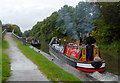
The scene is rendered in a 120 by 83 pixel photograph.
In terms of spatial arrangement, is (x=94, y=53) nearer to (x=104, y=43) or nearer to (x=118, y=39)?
(x=118, y=39)

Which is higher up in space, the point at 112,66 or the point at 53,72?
the point at 53,72

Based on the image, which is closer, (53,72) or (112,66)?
(53,72)

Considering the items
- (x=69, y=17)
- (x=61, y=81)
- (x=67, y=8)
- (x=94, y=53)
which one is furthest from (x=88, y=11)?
(x=61, y=81)

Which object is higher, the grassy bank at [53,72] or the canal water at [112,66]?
the grassy bank at [53,72]

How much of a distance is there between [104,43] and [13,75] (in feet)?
61.8

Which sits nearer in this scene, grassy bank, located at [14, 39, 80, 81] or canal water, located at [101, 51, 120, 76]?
grassy bank, located at [14, 39, 80, 81]

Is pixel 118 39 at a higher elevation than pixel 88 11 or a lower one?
lower

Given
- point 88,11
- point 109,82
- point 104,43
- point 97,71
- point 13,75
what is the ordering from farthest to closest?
1. point 104,43
2. point 88,11
3. point 97,71
4. point 109,82
5. point 13,75

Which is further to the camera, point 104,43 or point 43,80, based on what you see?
point 104,43

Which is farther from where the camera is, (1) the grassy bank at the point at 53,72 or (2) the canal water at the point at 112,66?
(2) the canal water at the point at 112,66

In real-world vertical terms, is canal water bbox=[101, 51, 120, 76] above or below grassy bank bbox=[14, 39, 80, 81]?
below

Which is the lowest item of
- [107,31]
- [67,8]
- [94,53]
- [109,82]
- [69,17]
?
[109,82]

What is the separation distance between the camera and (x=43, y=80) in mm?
6352

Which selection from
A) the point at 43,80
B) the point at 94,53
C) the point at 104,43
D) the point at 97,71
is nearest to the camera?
the point at 43,80
